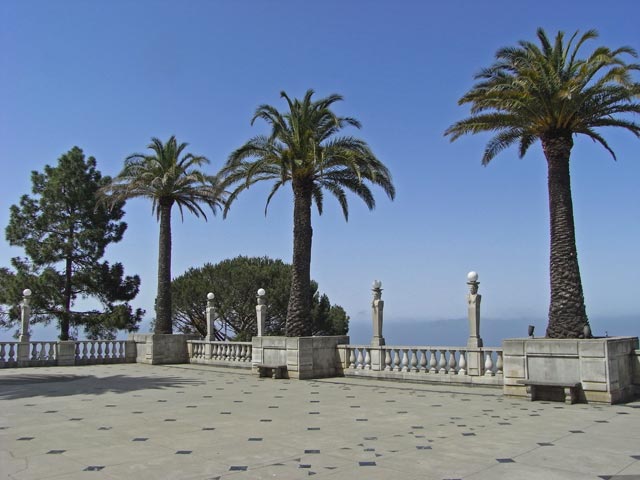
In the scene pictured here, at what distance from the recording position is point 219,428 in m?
10.2

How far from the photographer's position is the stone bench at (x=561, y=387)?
1334 cm

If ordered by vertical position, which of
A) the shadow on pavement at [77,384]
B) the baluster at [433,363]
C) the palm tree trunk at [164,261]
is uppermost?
the palm tree trunk at [164,261]

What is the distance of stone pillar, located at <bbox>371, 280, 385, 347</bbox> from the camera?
19.7 metres

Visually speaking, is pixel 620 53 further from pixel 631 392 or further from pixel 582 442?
pixel 582 442

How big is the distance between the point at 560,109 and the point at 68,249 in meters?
32.1

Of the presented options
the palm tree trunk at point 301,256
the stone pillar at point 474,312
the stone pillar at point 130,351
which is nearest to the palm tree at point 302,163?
the palm tree trunk at point 301,256

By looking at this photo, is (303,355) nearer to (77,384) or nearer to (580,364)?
(77,384)

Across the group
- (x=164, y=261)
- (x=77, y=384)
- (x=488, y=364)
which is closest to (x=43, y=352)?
(x=164, y=261)

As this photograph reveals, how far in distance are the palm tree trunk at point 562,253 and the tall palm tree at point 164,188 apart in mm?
16726

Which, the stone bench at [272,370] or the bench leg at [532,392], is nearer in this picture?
the bench leg at [532,392]

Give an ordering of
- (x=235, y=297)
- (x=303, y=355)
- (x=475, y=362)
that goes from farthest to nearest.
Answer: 1. (x=235, y=297)
2. (x=303, y=355)
3. (x=475, y=362)

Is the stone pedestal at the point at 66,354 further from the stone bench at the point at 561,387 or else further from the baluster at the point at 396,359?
the stone bench at the point at 561,387

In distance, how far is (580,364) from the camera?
13656mm

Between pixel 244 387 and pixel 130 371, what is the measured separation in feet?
26.3
